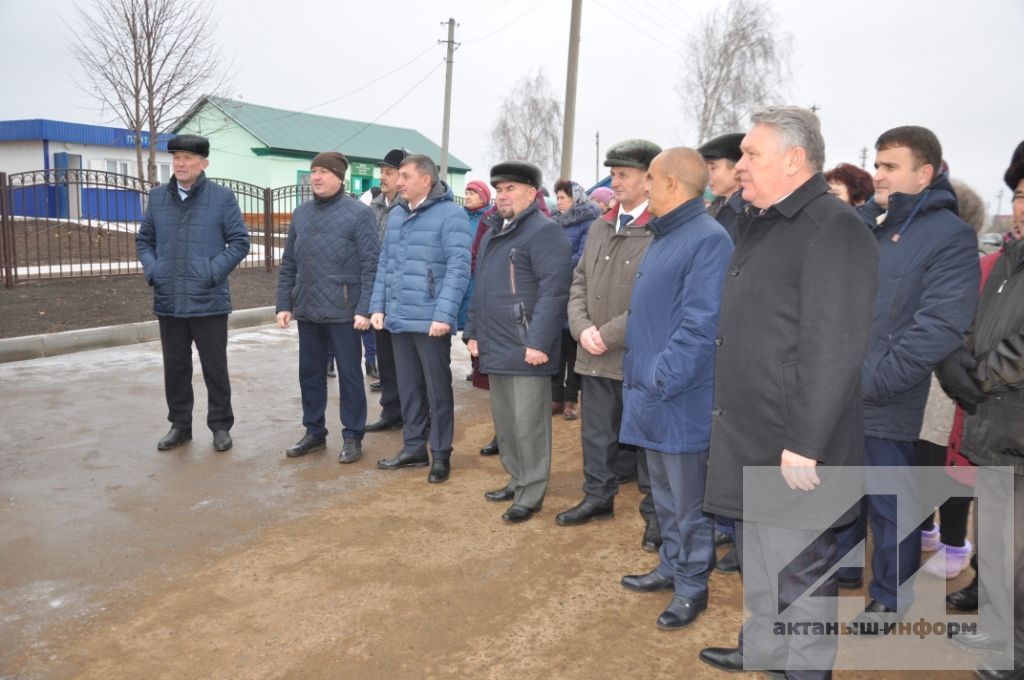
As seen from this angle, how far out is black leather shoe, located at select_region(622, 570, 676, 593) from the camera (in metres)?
3.41

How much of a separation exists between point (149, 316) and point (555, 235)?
300 inches

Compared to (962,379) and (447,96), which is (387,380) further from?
(447,96)

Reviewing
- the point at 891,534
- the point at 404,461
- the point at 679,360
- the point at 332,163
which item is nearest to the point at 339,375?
the point at 404,461

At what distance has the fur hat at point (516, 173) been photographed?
418cm

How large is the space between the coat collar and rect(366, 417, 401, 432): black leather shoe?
3.36 metres

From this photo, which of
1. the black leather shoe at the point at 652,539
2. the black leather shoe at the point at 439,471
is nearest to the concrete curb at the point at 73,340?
the black leather shoe at the point at 439,471

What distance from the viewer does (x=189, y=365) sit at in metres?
5.40

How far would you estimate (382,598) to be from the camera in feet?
10.7

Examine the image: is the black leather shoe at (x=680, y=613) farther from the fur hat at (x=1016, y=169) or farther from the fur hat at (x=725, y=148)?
the fur hat at (x=725, y=148)

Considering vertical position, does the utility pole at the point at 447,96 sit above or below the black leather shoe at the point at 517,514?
above

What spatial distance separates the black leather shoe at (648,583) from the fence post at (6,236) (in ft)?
35.5

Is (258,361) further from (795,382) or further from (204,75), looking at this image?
(204,75)

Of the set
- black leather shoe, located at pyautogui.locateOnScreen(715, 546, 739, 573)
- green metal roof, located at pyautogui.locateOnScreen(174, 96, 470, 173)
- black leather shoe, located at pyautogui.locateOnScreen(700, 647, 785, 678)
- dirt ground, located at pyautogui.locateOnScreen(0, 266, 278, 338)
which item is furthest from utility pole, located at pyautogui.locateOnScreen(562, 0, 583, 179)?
green metal roof, located at pyautogui.locateOnScreen(174, 96, 470, 173)

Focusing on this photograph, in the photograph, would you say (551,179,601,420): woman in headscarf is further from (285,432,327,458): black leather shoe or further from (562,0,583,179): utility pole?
(562,0,583,179): utility pole
